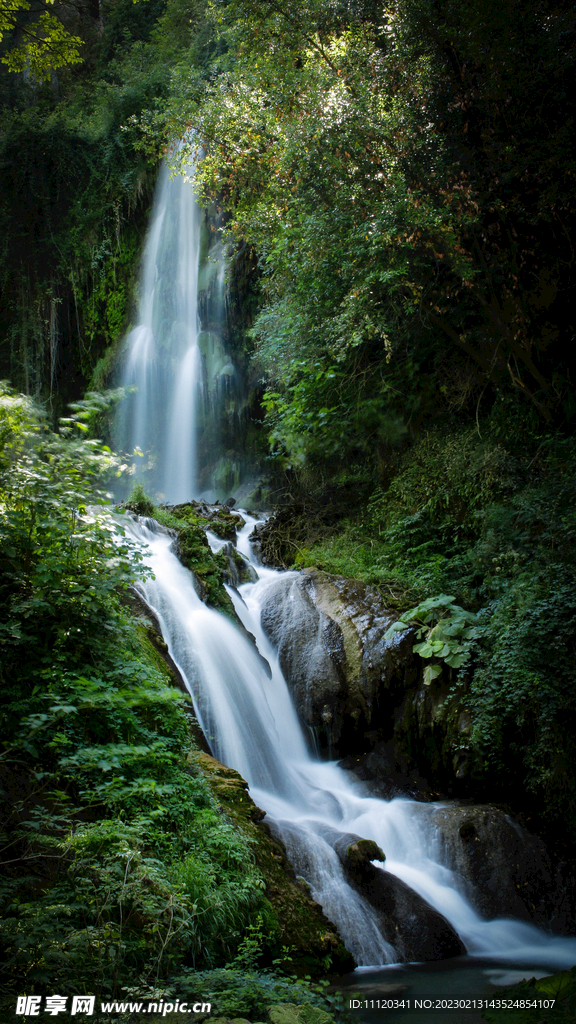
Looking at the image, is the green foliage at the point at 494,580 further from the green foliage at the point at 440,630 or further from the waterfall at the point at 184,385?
the waterfall at the point at 184,385

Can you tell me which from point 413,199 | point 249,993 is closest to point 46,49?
point 413,199

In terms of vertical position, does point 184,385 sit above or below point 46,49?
below

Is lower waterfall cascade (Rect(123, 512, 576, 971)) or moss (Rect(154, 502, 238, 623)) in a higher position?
moss (Rect(154, 502, 238, 623))

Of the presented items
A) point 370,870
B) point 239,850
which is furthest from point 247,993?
point 370,870

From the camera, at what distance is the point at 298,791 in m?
5.98

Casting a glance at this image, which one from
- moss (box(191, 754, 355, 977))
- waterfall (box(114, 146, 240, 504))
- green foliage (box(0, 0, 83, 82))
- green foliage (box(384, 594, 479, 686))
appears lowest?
moss (box(191, 754, 355, 977))

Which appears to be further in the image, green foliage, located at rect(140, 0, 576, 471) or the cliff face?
green foliage, located at rect(140, 0, 576, 471)

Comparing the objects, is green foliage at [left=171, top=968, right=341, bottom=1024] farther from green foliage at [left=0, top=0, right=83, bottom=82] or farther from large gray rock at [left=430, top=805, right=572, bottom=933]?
green foliage at [left=0, top=0, right=83, bottom=82]

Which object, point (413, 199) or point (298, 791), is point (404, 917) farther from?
point (413, 199)

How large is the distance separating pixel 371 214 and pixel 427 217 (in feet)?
3.08

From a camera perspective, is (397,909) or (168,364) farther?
(168,364)

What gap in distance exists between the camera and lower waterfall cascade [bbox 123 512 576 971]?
4406 mm

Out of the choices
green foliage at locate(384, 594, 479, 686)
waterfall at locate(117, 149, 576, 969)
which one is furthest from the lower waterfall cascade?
green foliage at locate(384, 594, 479, 686)

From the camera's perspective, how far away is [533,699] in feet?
17.9
